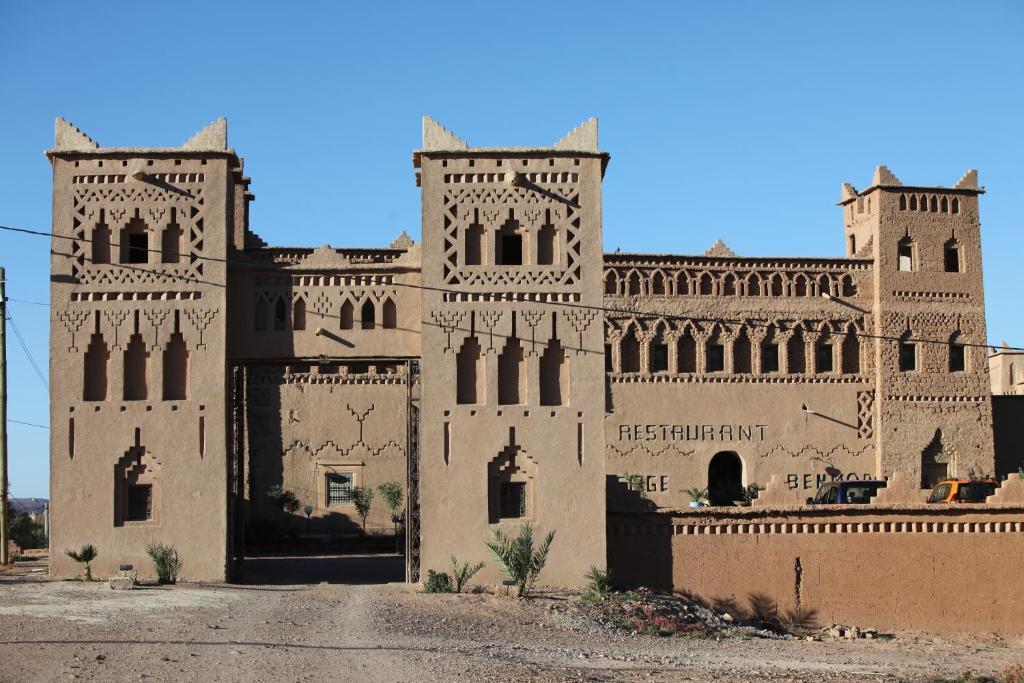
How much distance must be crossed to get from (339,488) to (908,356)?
54.5 ft

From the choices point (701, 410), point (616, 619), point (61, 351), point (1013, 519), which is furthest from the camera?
point (701, 410)

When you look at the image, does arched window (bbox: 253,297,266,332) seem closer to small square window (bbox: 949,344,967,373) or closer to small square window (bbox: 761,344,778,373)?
small square window (bbox: 761,344,778,373)

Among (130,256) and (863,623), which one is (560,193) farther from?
(863,623)

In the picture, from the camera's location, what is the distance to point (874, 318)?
3691cm

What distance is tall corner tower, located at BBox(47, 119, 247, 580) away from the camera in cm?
2277

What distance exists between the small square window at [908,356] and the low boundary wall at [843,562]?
13.0 meters

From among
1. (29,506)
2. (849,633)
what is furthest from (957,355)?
(29,506)

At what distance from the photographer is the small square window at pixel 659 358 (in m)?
36.6

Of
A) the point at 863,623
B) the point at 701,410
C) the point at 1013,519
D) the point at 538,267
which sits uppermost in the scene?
the point at 538,267

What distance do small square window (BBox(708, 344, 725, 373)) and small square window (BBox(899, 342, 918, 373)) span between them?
203 inches

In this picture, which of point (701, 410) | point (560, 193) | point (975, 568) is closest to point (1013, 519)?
point (975, 568)

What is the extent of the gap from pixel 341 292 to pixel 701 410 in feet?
50.6

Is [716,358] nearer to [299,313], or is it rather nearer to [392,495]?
[392,495]

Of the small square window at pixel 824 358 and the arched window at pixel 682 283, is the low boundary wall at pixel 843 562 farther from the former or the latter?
the arched window at pixel 682 283
